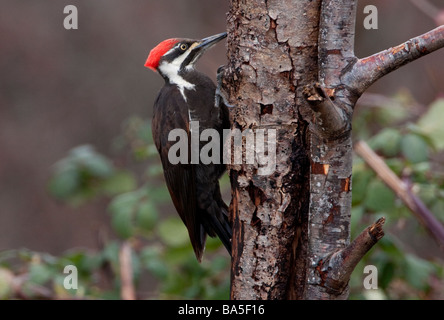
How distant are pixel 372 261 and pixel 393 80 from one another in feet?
10.3

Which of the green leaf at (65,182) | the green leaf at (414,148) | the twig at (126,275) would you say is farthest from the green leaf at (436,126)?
the green leaf at (65,182)

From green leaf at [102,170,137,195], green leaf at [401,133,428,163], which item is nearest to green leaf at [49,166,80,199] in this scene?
green leaf at [102,170,137,195]

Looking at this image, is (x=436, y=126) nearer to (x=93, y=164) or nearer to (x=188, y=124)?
(x=188, y=124)

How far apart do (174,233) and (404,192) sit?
125cm

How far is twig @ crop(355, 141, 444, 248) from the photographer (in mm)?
2281

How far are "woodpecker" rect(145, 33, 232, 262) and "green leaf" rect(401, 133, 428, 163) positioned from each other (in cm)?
89

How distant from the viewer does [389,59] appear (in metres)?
1.72

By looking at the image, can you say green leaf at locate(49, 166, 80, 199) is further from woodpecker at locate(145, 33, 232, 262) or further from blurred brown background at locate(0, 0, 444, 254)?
blurred brown background at locate(0, 0, 444, 254)

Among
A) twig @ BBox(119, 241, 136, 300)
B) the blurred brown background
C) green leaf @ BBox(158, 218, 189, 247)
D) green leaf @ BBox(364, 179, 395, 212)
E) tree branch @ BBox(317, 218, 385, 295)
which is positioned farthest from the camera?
the blurred brown background

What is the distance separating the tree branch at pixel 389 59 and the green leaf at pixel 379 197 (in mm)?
786

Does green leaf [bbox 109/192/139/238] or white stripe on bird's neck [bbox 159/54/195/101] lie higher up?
white stripe on bird's neck [bbox 159/54/195/101]

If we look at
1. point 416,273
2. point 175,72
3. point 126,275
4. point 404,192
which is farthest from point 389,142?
point 126,275
